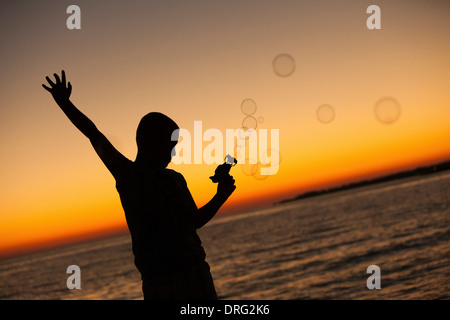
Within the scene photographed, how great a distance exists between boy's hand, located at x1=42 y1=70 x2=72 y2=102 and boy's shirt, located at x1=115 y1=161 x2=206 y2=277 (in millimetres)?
550

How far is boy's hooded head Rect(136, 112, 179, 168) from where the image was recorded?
94.9 inches

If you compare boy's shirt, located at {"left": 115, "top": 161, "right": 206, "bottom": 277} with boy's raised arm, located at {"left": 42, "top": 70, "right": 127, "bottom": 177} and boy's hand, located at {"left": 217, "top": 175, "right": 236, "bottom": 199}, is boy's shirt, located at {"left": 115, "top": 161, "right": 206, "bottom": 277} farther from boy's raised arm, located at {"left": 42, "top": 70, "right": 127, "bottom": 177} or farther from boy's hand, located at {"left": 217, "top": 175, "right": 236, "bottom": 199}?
boy's hand, located at {"left": 217, "top": 175, "right": 236, "bottom": 199}

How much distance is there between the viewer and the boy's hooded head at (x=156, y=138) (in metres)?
2.41

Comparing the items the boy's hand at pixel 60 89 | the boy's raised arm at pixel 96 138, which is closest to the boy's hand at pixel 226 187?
the boy's raised arm at pixel 96 138

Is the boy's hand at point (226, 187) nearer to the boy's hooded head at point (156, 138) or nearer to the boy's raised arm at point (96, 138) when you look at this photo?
the boy's hooded head at point (156, 138)

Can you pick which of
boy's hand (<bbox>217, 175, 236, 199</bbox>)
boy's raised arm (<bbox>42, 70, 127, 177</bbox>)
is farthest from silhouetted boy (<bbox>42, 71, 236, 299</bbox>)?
boy's hand (<bbox>217, 175, 236, 199</bbox>)

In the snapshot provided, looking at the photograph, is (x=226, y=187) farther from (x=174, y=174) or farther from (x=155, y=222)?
(x=155, y=222)

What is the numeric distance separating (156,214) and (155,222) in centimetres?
4

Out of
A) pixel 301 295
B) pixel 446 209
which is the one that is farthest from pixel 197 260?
pixel 446 209

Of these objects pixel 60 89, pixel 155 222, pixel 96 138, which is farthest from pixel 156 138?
pixel 60 89
